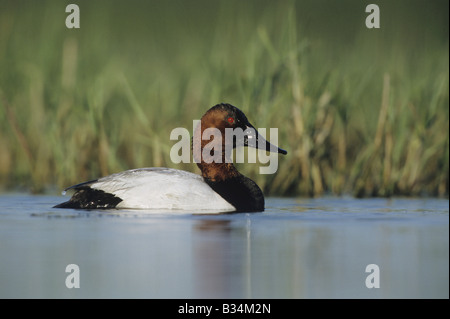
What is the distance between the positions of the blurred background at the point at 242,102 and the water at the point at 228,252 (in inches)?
47.0

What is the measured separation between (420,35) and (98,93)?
5591mm

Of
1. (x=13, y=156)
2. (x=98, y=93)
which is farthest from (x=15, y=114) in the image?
(x=98, y=93)

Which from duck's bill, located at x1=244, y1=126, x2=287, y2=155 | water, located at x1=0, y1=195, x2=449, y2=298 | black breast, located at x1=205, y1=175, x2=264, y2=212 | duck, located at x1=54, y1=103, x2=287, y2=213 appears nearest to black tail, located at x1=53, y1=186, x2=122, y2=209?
duck, located at x1=54, y1=103, x2=287, y2=213

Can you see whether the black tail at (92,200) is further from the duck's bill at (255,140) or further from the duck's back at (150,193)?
the duck's bill at (255,140)

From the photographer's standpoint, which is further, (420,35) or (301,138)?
(420,35)

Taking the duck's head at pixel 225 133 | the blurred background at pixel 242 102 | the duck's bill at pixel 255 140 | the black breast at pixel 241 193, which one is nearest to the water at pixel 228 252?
the black breast at pixel 241 193

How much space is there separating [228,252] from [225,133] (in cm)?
275

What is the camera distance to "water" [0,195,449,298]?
4.50 m

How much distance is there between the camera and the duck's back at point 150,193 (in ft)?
24.8

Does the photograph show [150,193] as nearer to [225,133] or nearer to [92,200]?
[92,200]

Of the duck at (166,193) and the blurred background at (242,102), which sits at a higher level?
the blurred background at (242,102)

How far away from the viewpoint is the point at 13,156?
9.52 meters

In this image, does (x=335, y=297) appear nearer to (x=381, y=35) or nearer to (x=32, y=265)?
(x=32, y=265)
